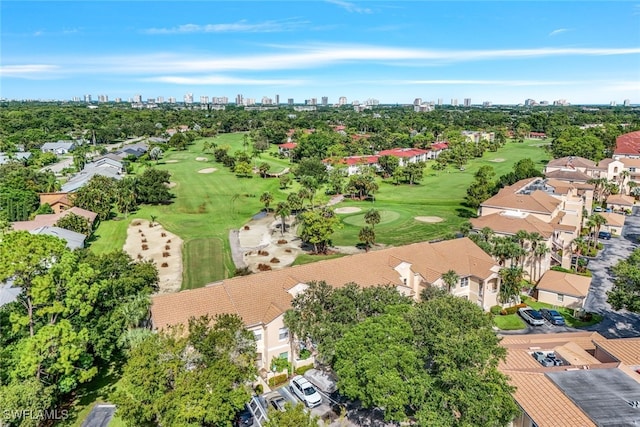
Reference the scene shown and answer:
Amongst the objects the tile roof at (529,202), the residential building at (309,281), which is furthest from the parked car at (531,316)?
the tile roof at (529,202)

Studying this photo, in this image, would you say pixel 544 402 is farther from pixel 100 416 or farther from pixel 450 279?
pixel 100 416

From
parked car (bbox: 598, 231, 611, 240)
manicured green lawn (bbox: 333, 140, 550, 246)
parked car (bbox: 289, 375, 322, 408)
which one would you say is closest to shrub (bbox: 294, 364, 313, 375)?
parked car (bbox: 289, 375, 322, 408)

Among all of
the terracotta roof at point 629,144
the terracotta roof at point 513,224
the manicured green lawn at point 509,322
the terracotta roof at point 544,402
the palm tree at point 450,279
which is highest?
the terracotta roof at point 629,144

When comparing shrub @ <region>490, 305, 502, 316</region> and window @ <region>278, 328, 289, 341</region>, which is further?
shrub @ <region>490, 305, 502, 316</region>

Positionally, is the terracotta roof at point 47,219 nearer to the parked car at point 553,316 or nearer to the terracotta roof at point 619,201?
the parked car at point 553,316

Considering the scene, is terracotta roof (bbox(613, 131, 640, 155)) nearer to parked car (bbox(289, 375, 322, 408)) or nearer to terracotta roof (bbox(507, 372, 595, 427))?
terracotta roof (bbox(507, 372, 595, 427))

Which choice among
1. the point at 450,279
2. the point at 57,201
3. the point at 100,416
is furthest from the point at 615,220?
the point at 57,201
